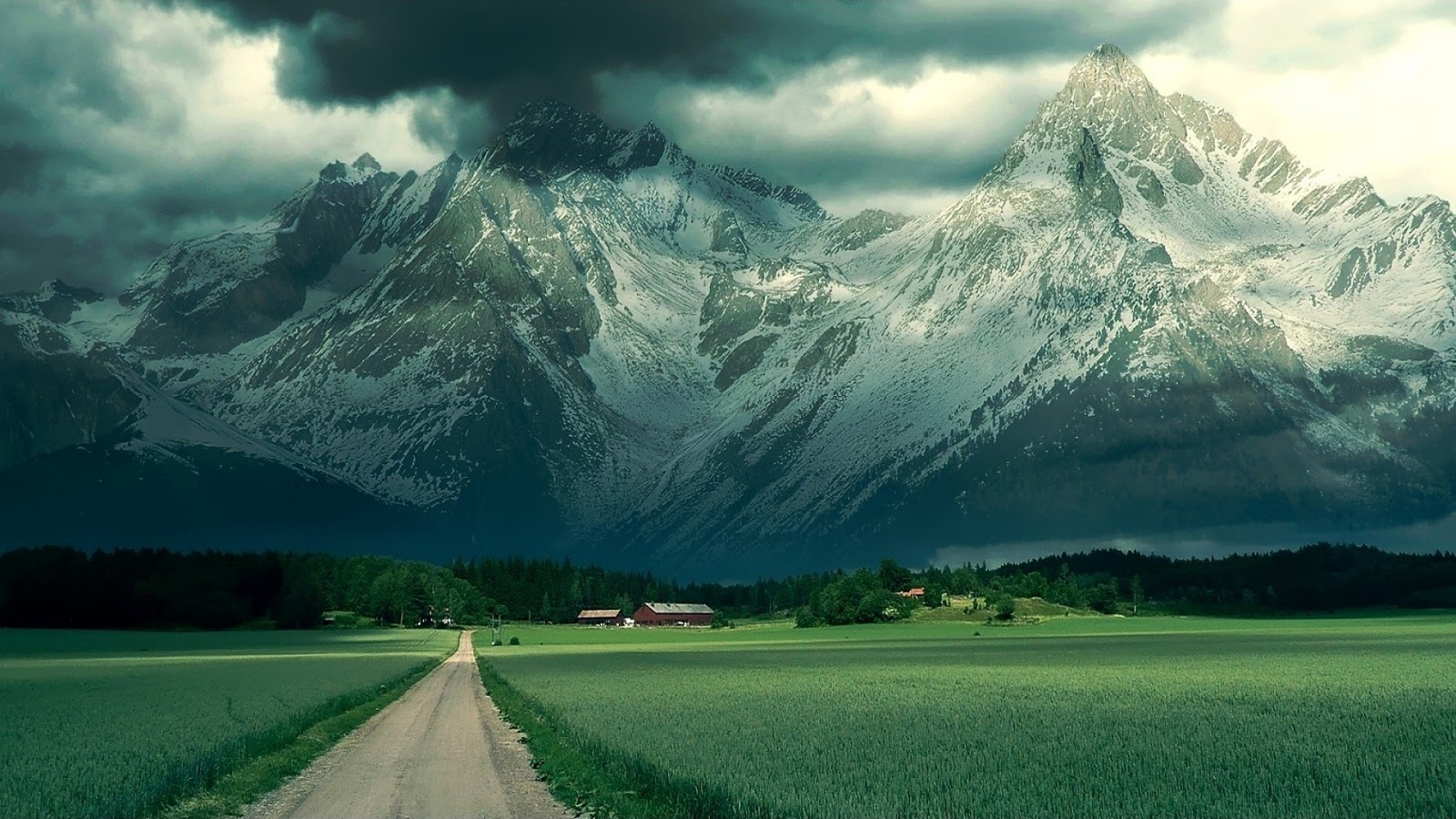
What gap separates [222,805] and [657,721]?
18233 mm

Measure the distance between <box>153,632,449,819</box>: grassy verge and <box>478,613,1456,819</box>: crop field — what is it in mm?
8738

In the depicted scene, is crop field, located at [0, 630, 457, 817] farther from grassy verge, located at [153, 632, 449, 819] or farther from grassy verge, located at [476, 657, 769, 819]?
grassy verge, located at [476, 657, 769, 819]

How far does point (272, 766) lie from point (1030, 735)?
24.6 metres

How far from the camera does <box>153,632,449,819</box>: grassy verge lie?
1326 inches

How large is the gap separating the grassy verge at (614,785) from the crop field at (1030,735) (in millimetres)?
129

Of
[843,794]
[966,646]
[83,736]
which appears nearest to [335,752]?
[83,736]

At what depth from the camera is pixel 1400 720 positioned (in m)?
44.0

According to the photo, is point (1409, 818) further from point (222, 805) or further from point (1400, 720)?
point (222, 805)

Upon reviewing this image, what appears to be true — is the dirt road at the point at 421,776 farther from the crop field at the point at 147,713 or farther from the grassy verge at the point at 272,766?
the crop field at the point at 147,713

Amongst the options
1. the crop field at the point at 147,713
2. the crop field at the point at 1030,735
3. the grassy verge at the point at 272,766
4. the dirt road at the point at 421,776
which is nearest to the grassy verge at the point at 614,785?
the crop field at the point at 1030,735

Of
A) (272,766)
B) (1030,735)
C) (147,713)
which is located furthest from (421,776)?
(147,713)

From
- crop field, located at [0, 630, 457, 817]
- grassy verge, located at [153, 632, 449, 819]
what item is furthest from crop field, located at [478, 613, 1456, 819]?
crop field, located at [0, 630, 457, 817]

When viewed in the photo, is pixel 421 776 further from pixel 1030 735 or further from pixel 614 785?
pixel 1030 735

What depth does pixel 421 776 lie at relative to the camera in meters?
38.6
